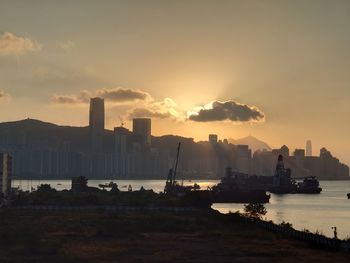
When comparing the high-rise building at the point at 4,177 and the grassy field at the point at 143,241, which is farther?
the high-rise building at the point at 4,177

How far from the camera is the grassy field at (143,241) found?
75938 mm

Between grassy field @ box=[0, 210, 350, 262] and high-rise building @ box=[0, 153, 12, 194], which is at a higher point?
high-rise building @ box=[0, 153, 12, 194]

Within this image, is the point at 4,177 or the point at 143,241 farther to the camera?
the point at 4,177

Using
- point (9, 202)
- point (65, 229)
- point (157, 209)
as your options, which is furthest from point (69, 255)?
point (9, 202)

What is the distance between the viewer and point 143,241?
92.6 metres

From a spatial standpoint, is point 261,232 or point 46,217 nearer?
point 261,232

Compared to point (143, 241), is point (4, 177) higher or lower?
higher

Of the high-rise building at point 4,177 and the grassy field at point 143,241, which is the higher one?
the high-rise building at point 4,177

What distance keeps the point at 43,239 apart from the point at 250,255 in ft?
104

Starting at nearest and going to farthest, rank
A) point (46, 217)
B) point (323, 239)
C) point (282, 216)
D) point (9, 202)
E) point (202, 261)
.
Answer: point (202, 261) → point (323, 239) → point (46, 217) → point (9, 202) → point (282, 216)

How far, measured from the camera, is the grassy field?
249ft

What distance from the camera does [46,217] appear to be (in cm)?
13362

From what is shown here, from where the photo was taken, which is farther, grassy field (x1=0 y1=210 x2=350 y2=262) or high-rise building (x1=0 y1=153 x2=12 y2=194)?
high-rise building (x1=0 y1=153 x2=12 y2=194)

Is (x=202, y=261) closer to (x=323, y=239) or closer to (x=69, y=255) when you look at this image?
(x=69, y=255)
